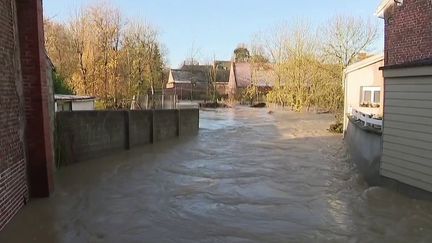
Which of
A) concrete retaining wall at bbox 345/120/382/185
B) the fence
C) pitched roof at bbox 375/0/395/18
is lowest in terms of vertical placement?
concrete retaining wall at bbox 345/120/382/185

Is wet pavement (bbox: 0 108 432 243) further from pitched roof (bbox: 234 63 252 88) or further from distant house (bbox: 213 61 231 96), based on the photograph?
pitched roof (bbox: 234 63 252 88)

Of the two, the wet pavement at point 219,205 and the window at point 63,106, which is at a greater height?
the window at point 63,106

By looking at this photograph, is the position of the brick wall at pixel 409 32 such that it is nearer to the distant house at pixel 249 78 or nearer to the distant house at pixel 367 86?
the distant house at pixel 367 86

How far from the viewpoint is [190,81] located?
63.2 m

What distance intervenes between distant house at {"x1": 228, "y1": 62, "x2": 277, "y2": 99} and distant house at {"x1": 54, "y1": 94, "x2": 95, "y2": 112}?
2616 cm

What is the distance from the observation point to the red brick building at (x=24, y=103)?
7.54 meters

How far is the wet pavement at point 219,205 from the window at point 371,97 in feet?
12.9

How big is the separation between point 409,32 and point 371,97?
25.7 ft

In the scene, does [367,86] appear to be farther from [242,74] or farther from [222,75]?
[222,75]

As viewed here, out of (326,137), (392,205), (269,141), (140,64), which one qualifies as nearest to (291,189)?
(392,205)

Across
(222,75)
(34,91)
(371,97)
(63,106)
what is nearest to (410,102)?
(34,91)

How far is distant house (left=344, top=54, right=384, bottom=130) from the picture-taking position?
1712cm

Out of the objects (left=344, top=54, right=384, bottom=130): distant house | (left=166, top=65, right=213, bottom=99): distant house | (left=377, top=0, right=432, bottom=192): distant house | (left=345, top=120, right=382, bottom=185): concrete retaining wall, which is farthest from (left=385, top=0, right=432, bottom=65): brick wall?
(left=166, top=65, right=213, bottom=99): distant house

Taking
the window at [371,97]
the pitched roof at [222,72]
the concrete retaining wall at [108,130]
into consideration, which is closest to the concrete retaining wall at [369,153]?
the window at [371,97]
